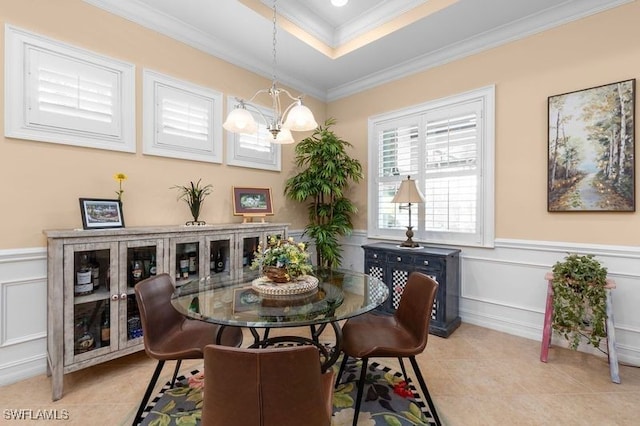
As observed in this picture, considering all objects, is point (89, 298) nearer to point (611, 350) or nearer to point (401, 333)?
point (401, 333)

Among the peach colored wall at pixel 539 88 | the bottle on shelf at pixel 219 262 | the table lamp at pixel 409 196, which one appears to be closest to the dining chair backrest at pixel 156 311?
the bottle on shelf at pixel 219 262

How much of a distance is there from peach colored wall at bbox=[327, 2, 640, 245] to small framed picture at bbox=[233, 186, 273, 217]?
237 centimetres

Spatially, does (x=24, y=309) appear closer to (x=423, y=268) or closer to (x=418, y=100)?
(x=423, y=268)

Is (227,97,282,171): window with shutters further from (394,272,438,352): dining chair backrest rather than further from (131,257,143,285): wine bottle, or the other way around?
(394,272,438,352): dining chair backrest

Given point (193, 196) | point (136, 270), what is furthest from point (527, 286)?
point (136, 270)

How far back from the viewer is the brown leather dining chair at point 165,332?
1674mm

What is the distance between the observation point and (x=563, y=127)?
2768 mm

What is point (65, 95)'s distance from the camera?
7.90 ft

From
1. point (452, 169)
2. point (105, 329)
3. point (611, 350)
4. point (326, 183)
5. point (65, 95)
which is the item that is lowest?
point (611, 350)

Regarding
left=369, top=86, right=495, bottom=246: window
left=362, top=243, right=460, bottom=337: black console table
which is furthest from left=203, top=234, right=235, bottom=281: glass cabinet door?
left=369, top=86, right=495, bottom=246: window

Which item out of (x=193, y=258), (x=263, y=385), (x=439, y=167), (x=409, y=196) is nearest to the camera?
(x=263, y=385)

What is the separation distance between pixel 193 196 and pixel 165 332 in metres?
1.52

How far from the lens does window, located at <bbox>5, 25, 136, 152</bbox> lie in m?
2.21

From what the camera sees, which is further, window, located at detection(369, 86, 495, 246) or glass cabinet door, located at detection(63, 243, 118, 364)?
window, located at detection(369, 86, 495, 246)
